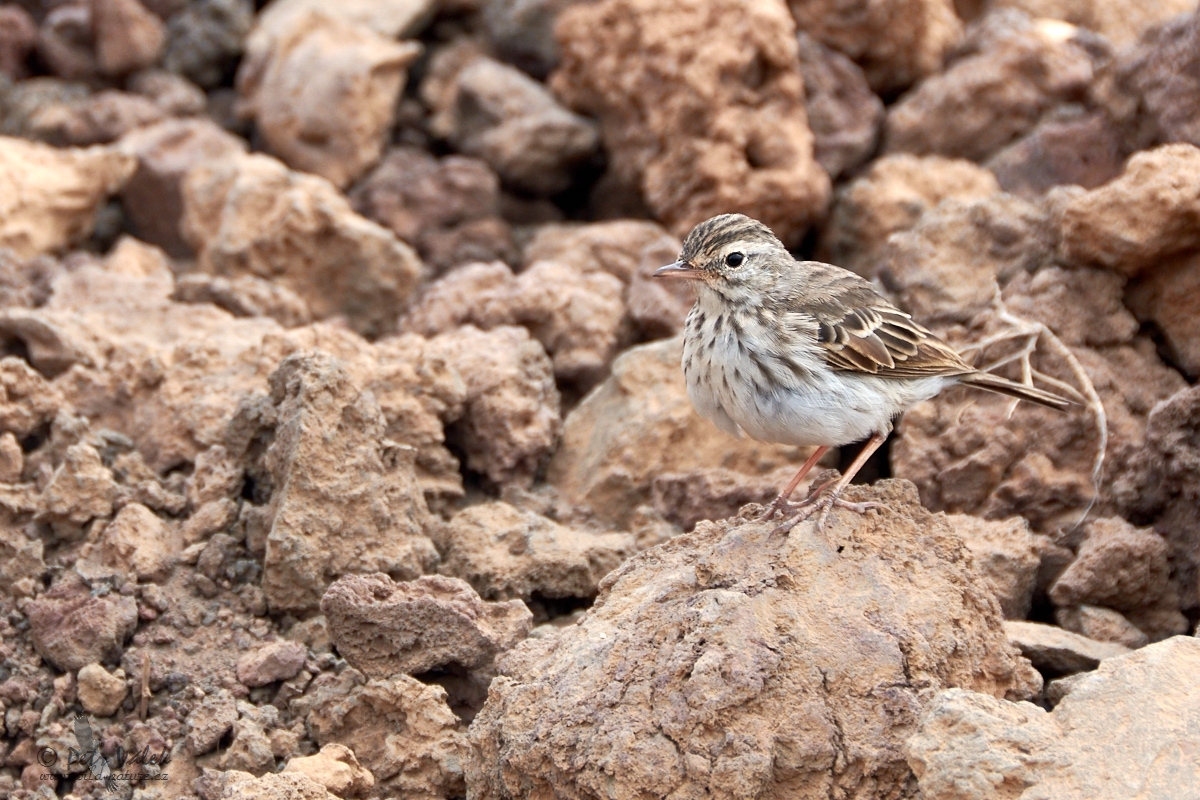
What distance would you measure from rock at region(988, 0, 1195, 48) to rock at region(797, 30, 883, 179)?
1.73 m

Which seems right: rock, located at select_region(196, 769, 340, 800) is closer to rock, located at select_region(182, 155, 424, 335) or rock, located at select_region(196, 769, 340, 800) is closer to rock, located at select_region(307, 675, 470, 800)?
rock, located at select_region(307, 675, 470, 800)

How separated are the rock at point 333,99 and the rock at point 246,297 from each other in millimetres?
1964

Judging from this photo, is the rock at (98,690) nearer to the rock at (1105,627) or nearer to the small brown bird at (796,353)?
the small brown bird at (796,353)

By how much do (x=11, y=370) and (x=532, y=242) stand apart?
3809mm

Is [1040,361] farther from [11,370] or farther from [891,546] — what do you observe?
[11,370]

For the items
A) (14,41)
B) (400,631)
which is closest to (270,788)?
(400,631)

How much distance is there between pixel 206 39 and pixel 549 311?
16.0 ft

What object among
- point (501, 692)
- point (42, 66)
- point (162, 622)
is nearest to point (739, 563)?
point (501, 692)

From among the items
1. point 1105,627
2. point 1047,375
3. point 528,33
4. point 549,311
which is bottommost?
point 549,311

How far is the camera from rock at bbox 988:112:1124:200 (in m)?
7.88

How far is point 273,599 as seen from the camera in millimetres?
5348

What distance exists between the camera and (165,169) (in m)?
9.25

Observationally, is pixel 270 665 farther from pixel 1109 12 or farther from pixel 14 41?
pixel 1109 12

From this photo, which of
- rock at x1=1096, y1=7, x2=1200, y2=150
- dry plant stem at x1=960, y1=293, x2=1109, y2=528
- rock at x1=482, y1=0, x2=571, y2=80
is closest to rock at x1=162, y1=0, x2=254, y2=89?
rock at x1=482, y1=0, x2=571, y2=80
